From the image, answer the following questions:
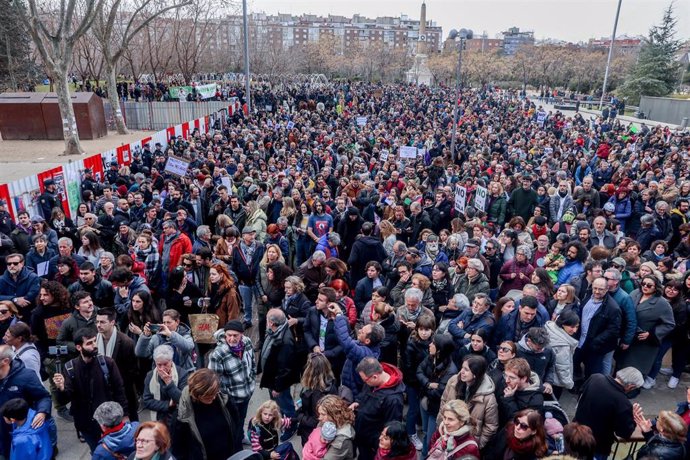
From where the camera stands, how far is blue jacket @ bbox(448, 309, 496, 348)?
15.7 feet

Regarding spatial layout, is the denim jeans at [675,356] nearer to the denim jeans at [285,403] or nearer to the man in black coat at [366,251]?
the man in black coat at [366,251]

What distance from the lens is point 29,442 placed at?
12.2ft

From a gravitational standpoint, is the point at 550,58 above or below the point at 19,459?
above

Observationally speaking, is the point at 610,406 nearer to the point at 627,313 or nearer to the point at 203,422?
the point at 627,313

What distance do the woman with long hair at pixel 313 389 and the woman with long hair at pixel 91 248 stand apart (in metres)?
3.83

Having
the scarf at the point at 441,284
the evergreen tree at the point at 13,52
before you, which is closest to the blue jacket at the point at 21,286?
the scarf at the point at 441,284

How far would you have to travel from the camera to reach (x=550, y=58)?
60688mm

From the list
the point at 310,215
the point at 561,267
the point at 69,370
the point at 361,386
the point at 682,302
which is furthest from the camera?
the point at 310,215

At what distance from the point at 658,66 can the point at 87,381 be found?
1905 inches

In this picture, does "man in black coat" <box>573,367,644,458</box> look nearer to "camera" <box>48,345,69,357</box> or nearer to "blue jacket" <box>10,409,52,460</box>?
"blue jacket" <box>10,409,52,460</box>

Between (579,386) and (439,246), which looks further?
Answer: (439,246)

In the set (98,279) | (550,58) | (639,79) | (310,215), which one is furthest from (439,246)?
(550,58)

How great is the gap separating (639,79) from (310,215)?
142 ft

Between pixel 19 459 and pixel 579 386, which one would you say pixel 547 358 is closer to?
pixel 579 386
